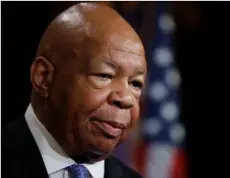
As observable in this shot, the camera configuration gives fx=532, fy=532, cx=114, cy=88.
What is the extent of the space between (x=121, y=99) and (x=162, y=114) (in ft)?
2.86

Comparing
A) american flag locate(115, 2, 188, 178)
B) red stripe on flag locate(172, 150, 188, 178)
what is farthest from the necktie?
red stripe on flag locate(172, 150, 188, 178)

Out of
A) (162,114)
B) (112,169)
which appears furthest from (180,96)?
(112,169)

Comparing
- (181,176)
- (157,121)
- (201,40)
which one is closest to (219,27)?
(201,40)

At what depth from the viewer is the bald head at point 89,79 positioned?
2.82 ft

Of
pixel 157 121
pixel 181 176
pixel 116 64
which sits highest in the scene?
pixel 116 64

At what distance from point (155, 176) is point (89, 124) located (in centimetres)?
75

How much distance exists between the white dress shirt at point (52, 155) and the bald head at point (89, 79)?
2cm

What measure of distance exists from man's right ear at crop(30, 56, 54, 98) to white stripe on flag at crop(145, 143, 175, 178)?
2.45ft

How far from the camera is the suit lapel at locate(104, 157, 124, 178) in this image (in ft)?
3.22

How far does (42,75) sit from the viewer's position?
921mm

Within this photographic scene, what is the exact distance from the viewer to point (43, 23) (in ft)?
4.24

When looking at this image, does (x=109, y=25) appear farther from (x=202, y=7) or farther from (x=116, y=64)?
(x=202, y=7)

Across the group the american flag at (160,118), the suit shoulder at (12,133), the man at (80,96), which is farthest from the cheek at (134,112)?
the american flag at (160,118)

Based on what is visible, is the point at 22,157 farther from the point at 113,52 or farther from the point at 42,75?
the point at 113,52
